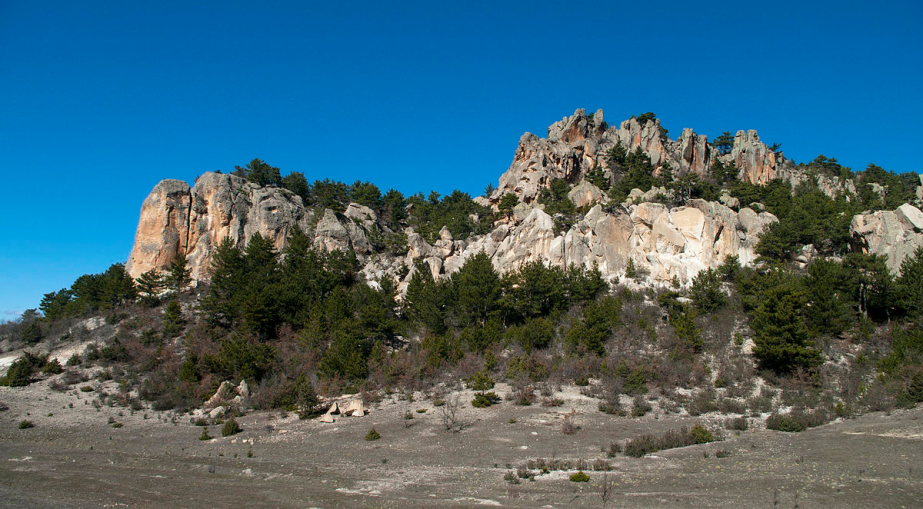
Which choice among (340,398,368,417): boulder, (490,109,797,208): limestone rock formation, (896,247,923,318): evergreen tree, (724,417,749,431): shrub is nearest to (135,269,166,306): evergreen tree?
(340,398,368,417): boulder

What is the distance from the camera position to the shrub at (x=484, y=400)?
31.4m

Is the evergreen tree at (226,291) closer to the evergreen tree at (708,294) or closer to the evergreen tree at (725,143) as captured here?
the evergreen tree at (708,294)

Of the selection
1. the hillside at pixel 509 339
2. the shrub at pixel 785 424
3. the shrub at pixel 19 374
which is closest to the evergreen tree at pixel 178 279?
the hillside at pixel 509 339

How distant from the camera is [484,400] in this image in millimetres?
31516

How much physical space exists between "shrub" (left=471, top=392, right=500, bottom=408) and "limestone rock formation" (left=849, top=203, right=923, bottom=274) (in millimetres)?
36864

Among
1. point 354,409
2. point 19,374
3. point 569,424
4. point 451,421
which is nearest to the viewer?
point 569,424

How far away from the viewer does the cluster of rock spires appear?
5241 centimetres

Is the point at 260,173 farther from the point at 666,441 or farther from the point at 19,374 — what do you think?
the point at 666,441

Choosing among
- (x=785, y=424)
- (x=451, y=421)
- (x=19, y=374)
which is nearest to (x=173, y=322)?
(x=19, y=374)

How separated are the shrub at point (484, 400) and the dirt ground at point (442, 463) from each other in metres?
1.09

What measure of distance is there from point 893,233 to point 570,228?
2937 cm

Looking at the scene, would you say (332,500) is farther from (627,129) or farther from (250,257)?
(627,129)

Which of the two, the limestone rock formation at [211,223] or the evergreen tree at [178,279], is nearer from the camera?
the evergreen tree at [178,279]

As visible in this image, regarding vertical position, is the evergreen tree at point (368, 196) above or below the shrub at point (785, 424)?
above
